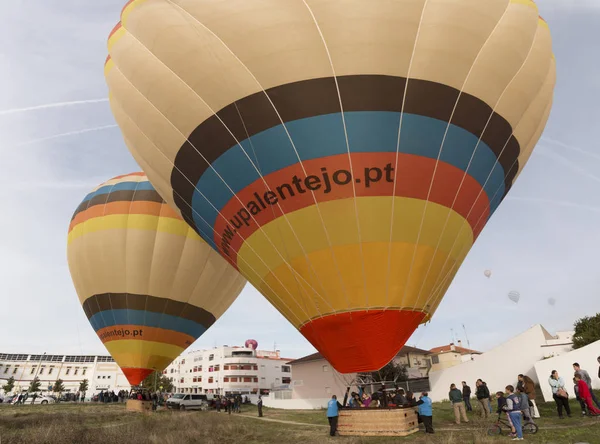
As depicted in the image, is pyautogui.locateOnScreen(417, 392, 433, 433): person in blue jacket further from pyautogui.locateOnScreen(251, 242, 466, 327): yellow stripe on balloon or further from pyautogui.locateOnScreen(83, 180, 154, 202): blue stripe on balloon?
pyautogui.locateOnScreen(83, 180, 154, 202): blue stripe on balloon

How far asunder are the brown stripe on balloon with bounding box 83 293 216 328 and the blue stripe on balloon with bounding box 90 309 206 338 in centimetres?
17

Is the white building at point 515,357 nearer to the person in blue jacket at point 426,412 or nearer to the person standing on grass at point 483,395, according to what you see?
the person standing on grass at point 483,395

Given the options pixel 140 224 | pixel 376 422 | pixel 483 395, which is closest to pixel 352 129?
pixel 376 422

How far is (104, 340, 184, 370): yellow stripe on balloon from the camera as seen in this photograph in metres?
19.4

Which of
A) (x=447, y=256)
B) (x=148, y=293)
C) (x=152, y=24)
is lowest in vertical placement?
(x=447, y=256)

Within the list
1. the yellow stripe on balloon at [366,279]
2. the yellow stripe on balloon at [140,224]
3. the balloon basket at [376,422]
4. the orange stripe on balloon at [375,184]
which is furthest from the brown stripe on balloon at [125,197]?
the balloon basket at [376,422]

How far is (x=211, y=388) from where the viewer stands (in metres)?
75.9

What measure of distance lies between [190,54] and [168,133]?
2216mm

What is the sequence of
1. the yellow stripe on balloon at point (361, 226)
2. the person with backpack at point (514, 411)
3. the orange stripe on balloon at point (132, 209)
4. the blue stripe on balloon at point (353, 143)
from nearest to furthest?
the person with backpack at point (514, 411), the blue stripe on balloon at point (353, 143), the yellow stripe on balloon at point (361, 226), the orange stripe on balloon at point (132, 209)

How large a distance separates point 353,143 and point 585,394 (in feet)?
26.5

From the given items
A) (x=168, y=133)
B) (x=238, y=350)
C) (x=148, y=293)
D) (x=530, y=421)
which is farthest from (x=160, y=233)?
(x=238, y=350)

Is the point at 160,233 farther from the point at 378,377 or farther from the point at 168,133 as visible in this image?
the point at 378,377

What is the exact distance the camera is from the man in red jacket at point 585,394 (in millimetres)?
9219

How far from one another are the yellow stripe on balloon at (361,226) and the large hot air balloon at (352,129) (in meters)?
0.03
